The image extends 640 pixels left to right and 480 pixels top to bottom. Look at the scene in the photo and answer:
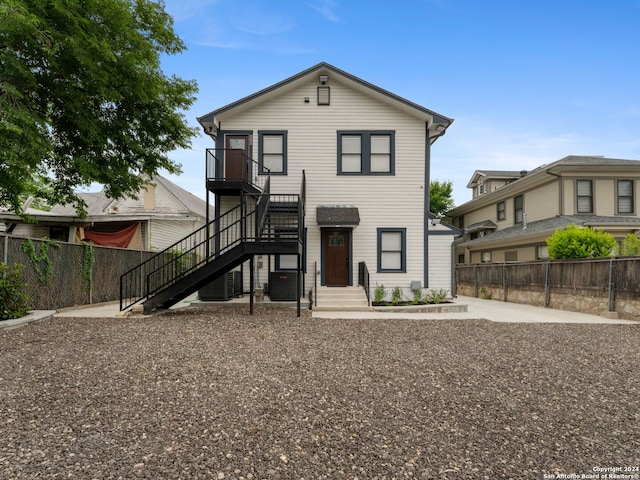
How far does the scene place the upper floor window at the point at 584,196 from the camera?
55.3 ft

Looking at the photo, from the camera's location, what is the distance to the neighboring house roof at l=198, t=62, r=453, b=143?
1244 centimetres

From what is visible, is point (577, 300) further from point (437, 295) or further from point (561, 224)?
point (561, 224)

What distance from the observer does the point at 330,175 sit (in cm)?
1280

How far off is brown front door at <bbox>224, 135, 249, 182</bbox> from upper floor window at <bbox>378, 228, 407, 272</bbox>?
5216 mm

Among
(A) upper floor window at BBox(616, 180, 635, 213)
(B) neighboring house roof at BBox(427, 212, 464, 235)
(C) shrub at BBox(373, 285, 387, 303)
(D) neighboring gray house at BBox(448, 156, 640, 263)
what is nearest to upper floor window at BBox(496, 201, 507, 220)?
(D) neighboring gray house at BBox(448, 156, 640, 263)

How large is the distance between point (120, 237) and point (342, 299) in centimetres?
1279

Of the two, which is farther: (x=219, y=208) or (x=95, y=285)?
(x=219, y=208)

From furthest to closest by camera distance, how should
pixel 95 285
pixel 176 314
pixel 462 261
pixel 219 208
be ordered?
pixel 462 261 → pixel 219 208 → pixel 95 285 → pixel 176 314

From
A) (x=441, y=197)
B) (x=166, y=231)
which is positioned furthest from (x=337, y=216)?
(x=441, y=197)

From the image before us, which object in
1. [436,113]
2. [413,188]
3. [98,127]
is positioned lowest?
[413,188]

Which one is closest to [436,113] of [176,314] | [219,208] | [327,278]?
[327,278]

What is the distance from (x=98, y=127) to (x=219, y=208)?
4.21m

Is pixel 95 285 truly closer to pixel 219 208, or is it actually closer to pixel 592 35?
pixel 219 208

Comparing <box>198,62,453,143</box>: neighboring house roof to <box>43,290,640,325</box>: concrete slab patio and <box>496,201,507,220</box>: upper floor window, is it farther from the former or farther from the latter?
<box>496,201,507,220</box>: upper floor window
